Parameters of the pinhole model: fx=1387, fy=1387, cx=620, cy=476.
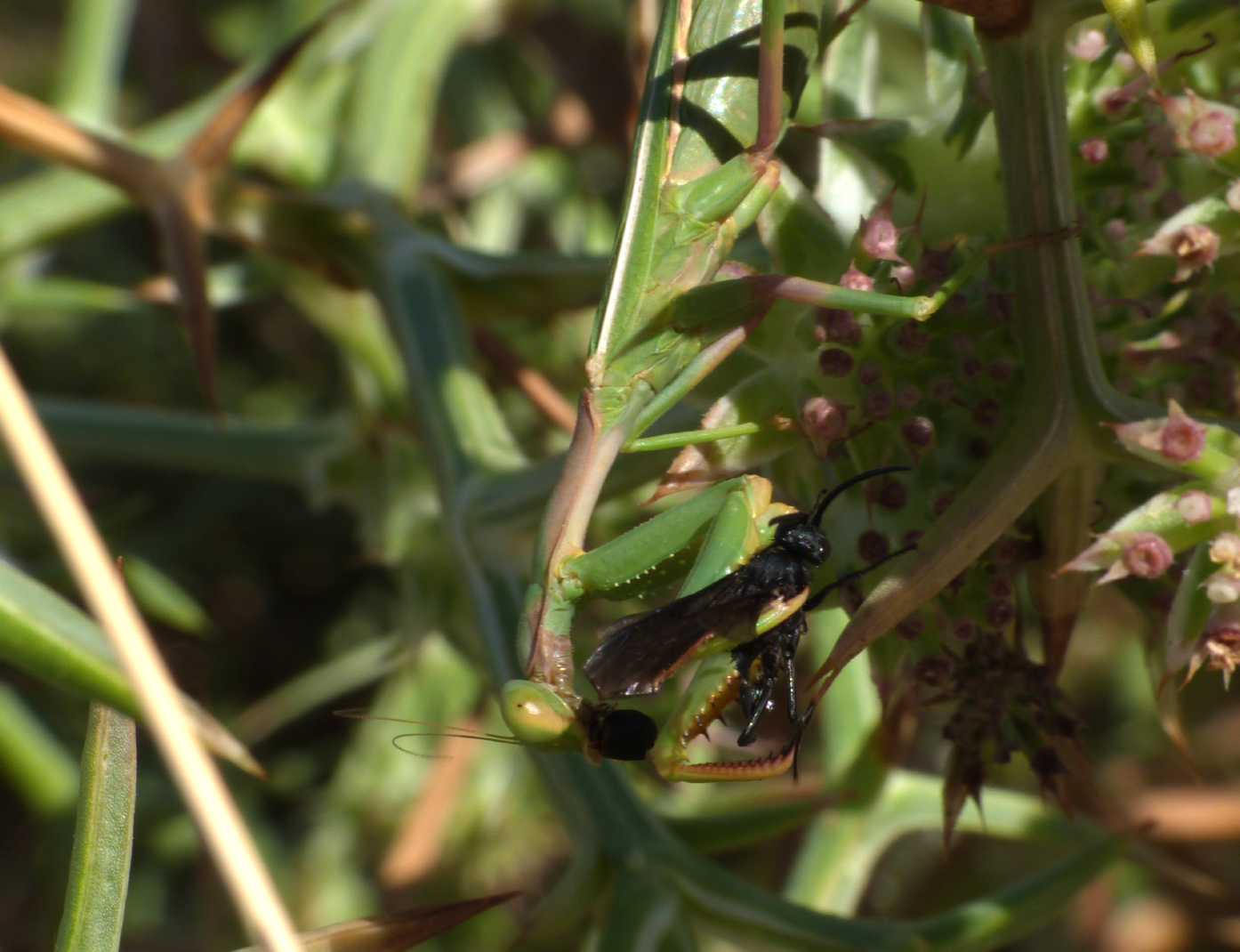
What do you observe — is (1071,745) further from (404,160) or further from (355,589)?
(355,589)

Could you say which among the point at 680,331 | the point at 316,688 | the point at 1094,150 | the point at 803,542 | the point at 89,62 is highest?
the point at 89,62

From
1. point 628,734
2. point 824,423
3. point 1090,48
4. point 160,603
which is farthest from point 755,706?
point 160,603

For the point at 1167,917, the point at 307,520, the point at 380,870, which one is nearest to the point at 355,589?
the point at 307,520

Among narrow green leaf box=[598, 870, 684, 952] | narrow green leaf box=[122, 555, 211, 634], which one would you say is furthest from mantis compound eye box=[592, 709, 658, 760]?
narrow green leaf box=[122, 555, 211, 634]

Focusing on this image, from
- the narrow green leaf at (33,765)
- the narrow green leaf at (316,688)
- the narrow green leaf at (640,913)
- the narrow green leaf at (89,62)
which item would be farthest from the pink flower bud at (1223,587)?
the narrow green leaf at (89,62)

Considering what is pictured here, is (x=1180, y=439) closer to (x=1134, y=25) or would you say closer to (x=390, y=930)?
(x=1134, y=25)

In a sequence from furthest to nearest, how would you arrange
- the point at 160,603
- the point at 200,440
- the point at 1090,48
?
1. the point at 200,440
2. the point at 160,603
3. the point at 1090,48

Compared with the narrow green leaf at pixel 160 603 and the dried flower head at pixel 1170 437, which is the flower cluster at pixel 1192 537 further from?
the narrow green leaf at pixel 160 603
